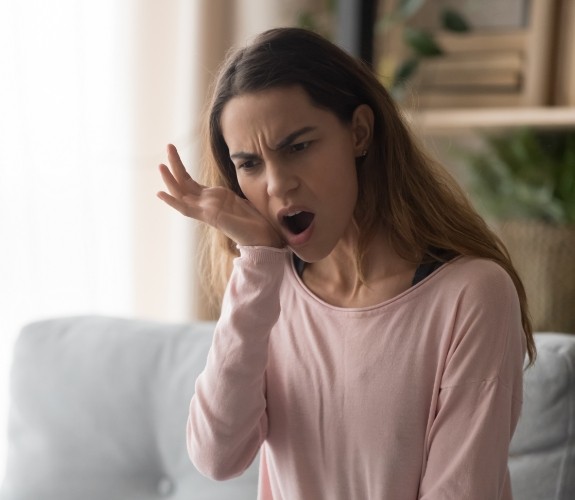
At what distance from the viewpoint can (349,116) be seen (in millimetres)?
1091

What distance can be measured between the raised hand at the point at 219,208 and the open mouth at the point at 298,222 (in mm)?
19

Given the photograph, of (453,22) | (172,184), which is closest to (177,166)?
(172,184)

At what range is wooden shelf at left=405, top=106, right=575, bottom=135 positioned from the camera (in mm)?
2123

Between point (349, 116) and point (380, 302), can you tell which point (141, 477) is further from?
point (349, 116)

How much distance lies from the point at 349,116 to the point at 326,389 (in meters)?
0.35

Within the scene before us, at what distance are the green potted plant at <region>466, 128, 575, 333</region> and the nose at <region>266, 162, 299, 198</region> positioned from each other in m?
1.23

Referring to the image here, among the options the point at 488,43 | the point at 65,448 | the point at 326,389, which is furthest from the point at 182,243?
the point at 326,389

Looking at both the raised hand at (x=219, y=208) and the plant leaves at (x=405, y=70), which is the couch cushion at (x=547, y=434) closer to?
the raised hand at (x=219, y=208)

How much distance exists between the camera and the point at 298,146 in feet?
3.47

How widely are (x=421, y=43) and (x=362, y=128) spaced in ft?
4.35

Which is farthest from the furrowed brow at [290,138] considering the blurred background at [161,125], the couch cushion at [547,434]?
the blurred background at [161,125]

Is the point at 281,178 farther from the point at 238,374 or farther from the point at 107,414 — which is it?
the point at 107,414

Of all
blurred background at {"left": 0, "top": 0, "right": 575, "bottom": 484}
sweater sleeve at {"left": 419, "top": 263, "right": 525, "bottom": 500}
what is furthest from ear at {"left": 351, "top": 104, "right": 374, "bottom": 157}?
blurred background at {"left": 0, "top": 0, "right": 575, "bottom": 484}

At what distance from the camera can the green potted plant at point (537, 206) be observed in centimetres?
212
